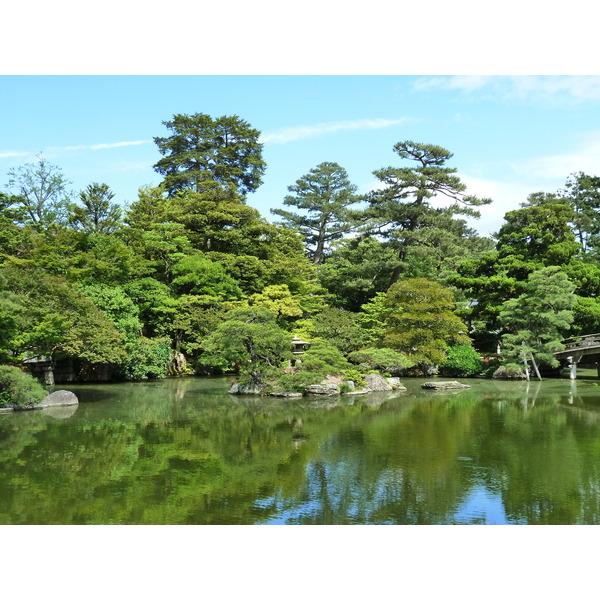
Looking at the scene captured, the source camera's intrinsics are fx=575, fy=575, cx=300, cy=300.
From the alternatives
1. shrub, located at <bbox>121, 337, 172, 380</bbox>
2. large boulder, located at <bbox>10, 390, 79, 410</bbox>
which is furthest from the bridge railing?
large boulder, located at <bbox>10, 390, 79, 410</bbox>

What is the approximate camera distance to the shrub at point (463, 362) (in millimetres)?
20203

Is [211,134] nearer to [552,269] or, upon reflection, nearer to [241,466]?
[552,269]

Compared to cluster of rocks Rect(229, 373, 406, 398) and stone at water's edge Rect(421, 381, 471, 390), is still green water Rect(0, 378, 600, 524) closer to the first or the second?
cluster of rocks Rect(229, 373, 406, 398)

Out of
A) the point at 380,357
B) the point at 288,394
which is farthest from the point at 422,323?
the point at 288,394

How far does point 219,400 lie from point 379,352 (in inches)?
219

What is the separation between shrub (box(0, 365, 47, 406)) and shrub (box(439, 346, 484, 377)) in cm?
1344

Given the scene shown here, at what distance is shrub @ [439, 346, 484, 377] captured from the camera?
20.2 meters

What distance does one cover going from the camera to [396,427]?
1074cm

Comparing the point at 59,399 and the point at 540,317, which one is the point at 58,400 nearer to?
the point at 59,399

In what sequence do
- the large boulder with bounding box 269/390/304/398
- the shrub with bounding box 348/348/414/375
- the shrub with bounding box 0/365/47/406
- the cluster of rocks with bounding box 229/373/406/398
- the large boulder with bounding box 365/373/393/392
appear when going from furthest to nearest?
1. the shrub with bounding box 348/348/414/375
2. the large boulder with bounding box 365/373/393/392
3. the cluster of rocks with bounding box 229/373/406/398
4. the large boulder with bounding box 269/390/304/398
5. the shrub with bounding box 0/365/47/406

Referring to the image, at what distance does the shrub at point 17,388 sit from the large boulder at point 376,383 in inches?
345

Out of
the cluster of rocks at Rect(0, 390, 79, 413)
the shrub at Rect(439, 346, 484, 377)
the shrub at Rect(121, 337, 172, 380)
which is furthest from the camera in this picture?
the shrub at Rect(439, 346, 484, 377)

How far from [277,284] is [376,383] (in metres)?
8.33

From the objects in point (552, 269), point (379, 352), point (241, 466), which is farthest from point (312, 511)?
point (552, 269)
